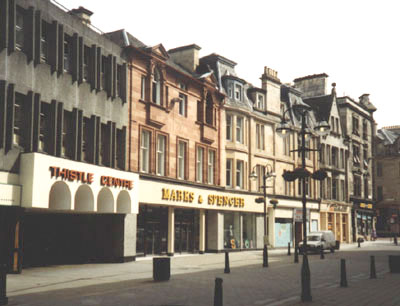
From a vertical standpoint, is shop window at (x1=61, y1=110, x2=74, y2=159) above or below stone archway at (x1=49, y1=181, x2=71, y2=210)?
above

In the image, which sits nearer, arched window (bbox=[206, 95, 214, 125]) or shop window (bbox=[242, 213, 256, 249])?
arched window (bbox=[206, 95, 214, 125])

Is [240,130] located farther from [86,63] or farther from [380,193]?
[380,193]

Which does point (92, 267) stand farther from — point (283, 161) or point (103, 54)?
point (283, 161)

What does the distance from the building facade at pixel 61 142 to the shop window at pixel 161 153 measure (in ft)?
12.2

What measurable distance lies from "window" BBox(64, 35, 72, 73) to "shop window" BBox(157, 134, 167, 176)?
8.39m

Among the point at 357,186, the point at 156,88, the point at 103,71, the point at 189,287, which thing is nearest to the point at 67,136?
the point at 103,71

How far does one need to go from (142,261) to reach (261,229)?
53.3 ft

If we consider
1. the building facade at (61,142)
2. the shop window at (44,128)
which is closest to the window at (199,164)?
the building facade at (61,142)

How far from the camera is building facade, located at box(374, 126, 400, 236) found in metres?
77.1

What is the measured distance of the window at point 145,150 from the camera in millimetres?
29828

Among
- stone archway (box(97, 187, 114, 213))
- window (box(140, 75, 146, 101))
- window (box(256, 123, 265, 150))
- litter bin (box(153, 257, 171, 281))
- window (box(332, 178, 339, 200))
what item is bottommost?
litter bin (box(153, 257, 171, 281))

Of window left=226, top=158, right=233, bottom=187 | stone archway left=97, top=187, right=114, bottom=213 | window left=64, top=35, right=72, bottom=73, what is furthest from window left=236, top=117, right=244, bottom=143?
window left=64, top=35, right=72, bottom=73

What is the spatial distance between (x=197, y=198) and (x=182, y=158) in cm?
301

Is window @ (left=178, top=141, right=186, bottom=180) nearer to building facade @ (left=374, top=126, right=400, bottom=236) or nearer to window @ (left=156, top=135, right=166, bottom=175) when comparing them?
window @ (left=156, top=135, right=166, bottom=175)
